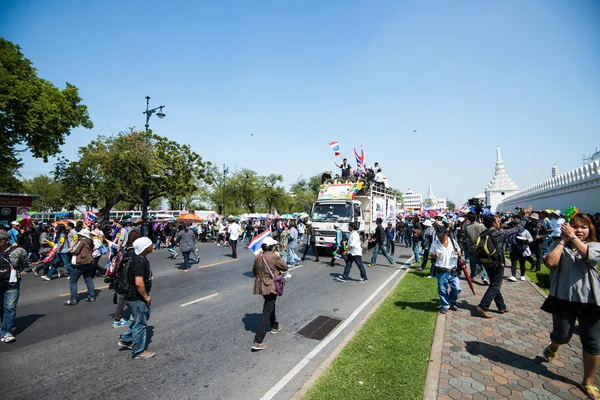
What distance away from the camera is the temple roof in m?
53.3

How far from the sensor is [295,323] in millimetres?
6023

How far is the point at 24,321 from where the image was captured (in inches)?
241

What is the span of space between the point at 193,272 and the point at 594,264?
35.4ft

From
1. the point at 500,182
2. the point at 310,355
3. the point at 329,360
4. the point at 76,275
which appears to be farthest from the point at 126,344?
the point at 500,182

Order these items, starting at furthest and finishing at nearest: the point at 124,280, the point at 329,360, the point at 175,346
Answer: the point at 175,346, the point at 124,280, the point at 329,360

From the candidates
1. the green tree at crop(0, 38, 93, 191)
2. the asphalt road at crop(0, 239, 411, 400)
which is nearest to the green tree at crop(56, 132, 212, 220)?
the green tree at crop(0, 38, 93, 191)

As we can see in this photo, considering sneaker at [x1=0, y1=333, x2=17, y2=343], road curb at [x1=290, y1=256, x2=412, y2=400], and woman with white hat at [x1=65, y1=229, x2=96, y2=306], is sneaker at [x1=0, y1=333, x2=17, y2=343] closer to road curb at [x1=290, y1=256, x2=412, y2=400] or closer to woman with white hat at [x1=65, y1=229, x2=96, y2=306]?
woman with white hat at [x1=65, y1=229, x2=96, y2=306]

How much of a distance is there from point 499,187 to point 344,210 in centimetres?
5204

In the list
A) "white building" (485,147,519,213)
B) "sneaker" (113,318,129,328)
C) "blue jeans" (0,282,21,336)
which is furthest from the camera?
"white building" (485,147,519,213)

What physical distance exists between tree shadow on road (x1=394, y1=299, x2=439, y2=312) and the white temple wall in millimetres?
13830

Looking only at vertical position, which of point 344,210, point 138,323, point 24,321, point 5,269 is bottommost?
point 24,321

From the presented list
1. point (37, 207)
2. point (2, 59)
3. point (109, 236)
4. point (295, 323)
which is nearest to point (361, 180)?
point (295, 323)

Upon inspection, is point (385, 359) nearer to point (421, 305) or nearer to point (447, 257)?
point (447, 257)

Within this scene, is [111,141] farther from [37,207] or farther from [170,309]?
[37,207]
